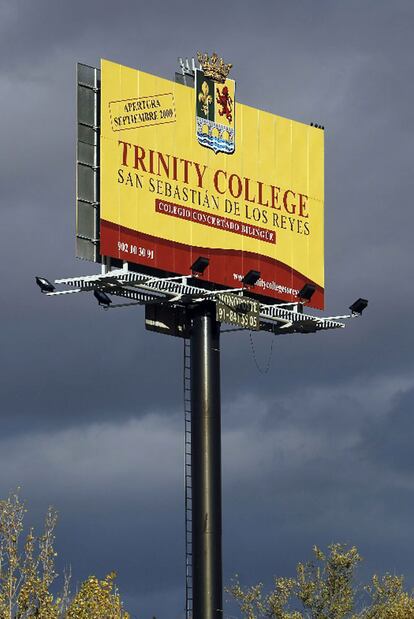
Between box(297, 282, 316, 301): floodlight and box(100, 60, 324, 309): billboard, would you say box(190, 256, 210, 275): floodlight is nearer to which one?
box(100, 60, 324, 309): billboard

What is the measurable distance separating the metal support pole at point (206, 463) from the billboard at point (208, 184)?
2304 mm

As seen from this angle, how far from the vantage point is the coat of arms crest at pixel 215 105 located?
91250 mm

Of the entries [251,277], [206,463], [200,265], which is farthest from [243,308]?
[206,463]

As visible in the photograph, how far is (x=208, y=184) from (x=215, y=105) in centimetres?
300

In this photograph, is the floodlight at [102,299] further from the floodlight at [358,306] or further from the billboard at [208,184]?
the floodlight at [358,306]

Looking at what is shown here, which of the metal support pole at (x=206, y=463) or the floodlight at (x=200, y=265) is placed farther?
the floodlight at (x=200, y=265)

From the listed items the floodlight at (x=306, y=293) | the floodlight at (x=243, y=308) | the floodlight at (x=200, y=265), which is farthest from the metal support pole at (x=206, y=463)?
the floodlight at (x=306, y=293)

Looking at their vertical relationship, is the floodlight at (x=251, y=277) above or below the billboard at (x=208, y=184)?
below

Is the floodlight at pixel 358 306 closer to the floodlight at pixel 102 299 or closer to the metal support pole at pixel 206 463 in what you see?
the metal support pole at pixel 206 463

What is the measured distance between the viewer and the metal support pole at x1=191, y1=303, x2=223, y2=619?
88.8 meters

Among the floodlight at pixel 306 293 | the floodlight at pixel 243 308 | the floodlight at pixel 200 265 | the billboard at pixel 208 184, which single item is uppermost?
the billboard at pixel 208 184

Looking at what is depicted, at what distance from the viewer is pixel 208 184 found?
3597 inches

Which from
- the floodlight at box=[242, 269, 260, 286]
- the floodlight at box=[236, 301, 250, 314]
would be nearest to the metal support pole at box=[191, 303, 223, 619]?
the floodlight at box=[236, 301, 250, 314]

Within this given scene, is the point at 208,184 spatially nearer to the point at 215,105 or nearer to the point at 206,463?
the point at 215,105
